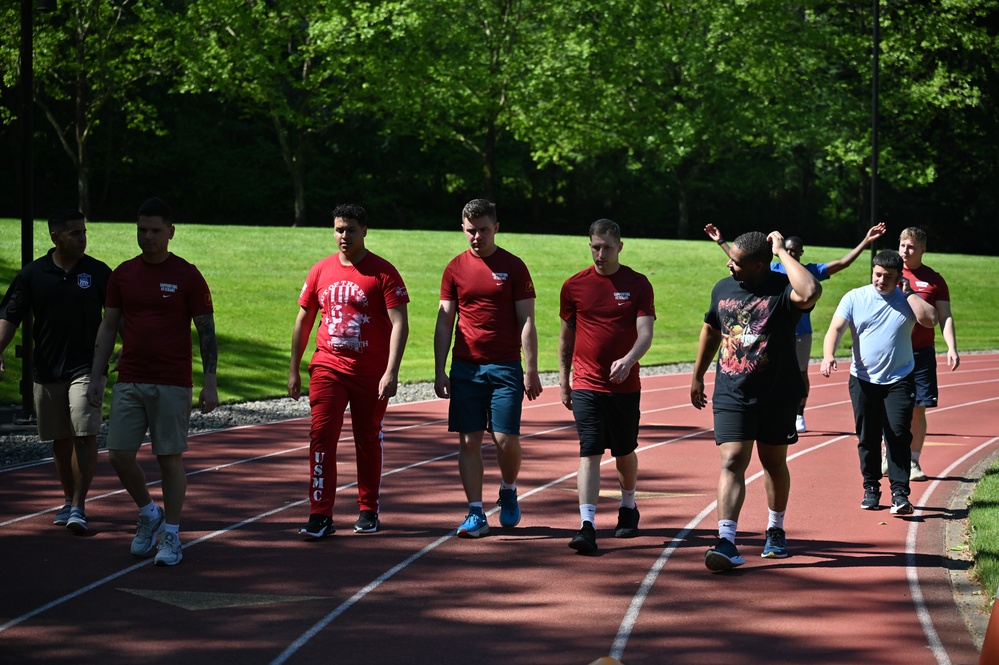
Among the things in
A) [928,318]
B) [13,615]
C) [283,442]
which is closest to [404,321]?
[13,615]

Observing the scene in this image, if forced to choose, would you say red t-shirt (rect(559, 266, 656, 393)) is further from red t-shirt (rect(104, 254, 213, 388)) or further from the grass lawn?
the grass lawn

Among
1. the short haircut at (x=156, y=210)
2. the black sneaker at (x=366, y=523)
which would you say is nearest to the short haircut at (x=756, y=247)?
the black sneaker at (x=366, y=523)

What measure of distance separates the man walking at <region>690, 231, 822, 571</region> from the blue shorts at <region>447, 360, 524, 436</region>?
4.54ft

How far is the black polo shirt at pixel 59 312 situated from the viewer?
25.5 ft

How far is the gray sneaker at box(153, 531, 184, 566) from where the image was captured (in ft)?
22.7

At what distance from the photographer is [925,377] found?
9945mm

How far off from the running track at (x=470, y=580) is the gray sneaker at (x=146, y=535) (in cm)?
12

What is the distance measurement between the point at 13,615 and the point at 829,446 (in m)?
8.77

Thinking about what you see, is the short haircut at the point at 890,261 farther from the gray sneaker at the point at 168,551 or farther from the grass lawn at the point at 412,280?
the grass lawn at the point at 412,280

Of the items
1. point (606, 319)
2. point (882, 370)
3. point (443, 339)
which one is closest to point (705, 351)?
point (606, 319)

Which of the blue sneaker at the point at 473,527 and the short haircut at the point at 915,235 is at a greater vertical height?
the short haircut at the point at 915,235

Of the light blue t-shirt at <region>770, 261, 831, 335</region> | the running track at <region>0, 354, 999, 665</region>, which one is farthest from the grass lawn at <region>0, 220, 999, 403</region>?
the light blue t-shirt at <region>770, 261, 831, 335</region>

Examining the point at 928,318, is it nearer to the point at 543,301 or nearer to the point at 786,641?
the point at 786,641

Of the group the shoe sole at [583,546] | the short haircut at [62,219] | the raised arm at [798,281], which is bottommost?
the shoe sole at [583,546]
